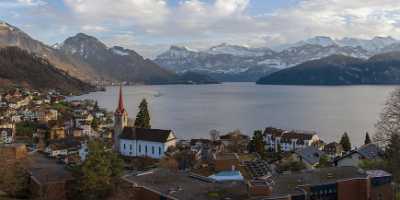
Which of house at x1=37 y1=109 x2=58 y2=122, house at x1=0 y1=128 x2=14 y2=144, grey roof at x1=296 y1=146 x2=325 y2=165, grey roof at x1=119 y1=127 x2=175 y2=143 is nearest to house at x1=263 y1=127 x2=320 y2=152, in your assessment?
grey roof at x1=296 y1=146 x2=325 y2=165

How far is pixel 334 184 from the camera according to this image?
21266mm

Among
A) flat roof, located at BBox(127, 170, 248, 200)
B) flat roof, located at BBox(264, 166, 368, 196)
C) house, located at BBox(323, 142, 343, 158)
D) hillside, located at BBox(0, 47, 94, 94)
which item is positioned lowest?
house, located at BBox(323, 142, 343, 158)

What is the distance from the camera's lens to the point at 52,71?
582 ft

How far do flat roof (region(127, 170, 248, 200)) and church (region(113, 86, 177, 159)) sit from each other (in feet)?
62.9

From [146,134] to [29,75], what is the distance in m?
119

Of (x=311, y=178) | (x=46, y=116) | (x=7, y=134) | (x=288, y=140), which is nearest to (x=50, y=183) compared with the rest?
(x=311, y=178)

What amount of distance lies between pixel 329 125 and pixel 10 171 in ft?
199

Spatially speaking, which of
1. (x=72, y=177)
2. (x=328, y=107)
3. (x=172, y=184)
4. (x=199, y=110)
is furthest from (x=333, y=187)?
(x=328, y=107)

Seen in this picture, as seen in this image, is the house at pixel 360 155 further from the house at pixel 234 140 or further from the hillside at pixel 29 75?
the hillside at pixel 29 75

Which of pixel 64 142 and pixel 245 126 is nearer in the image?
pixel 64 142

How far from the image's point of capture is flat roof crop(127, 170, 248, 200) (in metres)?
18.8

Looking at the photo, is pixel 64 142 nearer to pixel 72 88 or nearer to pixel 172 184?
pixel 172 184

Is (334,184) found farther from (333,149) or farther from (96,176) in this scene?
(333,149)

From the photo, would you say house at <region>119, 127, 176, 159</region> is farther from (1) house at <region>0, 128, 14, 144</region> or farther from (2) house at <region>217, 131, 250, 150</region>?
(1) house at <region>0, 128, 14, 144</region>
